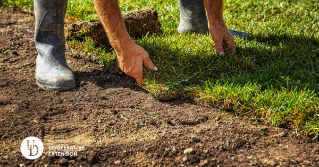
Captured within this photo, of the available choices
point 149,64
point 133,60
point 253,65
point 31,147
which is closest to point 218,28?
point 253,65

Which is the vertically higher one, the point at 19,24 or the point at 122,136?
the point at 19,24

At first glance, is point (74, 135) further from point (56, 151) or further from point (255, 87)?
point (255, 87)

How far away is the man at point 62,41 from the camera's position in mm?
2551

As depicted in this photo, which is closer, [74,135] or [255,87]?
[74,135]

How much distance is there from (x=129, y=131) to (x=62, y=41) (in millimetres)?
1205

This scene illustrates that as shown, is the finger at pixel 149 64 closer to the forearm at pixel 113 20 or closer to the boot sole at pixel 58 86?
the forearm at pixel 113 20

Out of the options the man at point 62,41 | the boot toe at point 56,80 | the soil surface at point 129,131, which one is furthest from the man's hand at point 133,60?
the boot toe at point 56,80

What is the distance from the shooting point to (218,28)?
116 inches

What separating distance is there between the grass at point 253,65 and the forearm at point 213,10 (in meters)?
0.29

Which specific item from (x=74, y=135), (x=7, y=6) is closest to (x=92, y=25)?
(x=74, y=135)

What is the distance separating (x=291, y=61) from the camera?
288 cm

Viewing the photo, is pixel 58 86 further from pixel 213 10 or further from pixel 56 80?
pixel 213 10

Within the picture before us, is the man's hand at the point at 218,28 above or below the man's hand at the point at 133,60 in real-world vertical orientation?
above

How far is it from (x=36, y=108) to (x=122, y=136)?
0.74 metres
